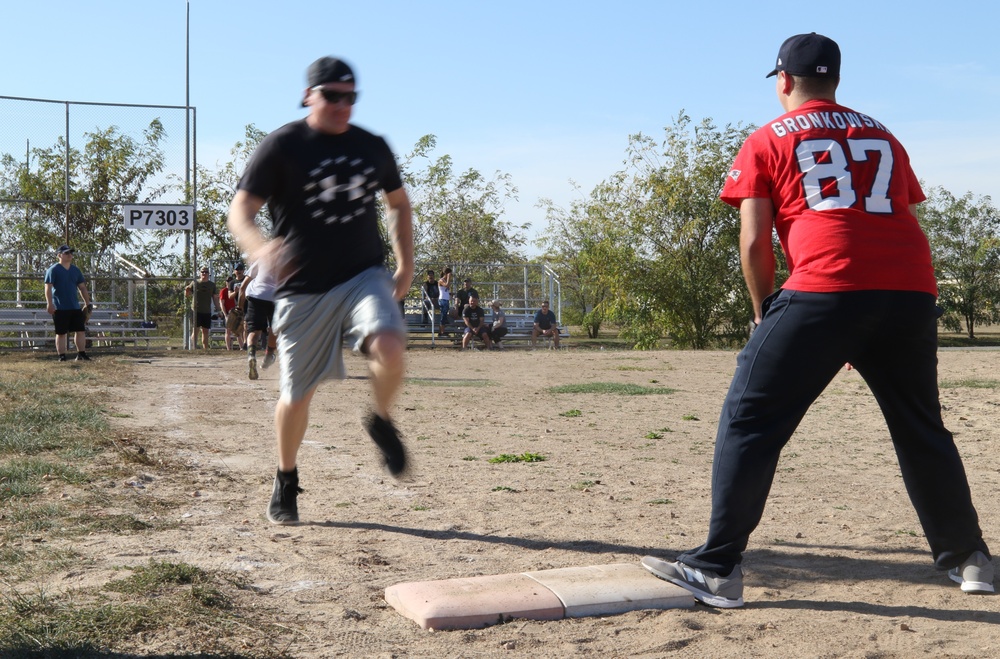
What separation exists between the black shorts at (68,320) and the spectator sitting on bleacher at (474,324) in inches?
409

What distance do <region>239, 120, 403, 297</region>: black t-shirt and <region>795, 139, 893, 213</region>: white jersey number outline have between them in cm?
203

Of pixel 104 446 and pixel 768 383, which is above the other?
pixel 768 383

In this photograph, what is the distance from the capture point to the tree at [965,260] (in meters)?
44.3

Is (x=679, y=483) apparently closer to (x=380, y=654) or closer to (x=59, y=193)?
(x=380, y=654)

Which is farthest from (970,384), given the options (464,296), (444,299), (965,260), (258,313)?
(965,260)

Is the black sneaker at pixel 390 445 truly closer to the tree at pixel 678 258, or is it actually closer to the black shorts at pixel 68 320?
the black shorts at pixel 68 320

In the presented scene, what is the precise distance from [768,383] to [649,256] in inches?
1088

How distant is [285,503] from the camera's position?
4922 mm

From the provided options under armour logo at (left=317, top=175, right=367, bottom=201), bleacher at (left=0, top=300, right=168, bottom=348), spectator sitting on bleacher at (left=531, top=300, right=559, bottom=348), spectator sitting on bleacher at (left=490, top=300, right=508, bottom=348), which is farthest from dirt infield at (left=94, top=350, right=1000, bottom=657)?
spectator sitting on bleacher at (left=531, top=300, right=559, bottom=348)

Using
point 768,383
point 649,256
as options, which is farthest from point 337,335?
point 649,256

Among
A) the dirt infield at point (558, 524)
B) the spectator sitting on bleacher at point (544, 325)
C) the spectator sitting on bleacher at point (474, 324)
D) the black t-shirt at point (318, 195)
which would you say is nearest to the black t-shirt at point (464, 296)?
the spectator sitting on bleacher at point (474, 324)

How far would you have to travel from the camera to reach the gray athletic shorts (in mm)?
4613

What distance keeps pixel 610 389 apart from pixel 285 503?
27.5 ft

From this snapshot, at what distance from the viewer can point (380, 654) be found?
3.20m
